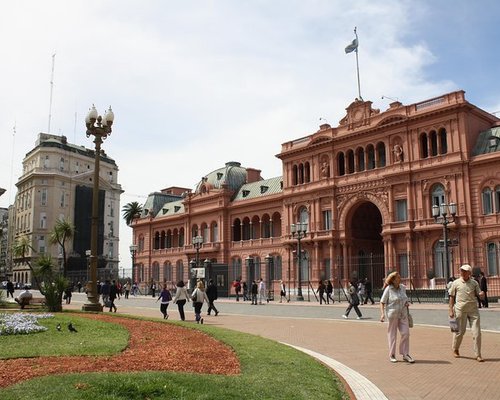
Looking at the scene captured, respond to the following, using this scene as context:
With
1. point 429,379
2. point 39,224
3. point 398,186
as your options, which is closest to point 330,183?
point 398,186

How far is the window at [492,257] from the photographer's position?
37453 mm

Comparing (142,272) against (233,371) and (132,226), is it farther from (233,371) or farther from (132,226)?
(233,371)

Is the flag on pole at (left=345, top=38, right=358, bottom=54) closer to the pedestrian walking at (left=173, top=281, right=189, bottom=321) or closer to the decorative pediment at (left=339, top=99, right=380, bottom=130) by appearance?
the decorative pediment at (left=339, top=99, right=380, bottom=130)

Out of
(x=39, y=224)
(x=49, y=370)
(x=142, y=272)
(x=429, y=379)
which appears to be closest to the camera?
→ (x=49, y=370)

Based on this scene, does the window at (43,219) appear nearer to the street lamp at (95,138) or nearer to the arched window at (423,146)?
the arched window at (423,146)

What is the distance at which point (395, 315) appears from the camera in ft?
36.3

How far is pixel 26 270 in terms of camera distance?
314 feet

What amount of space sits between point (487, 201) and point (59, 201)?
7807cm

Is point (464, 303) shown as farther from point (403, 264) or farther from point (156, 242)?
point (156, 242)

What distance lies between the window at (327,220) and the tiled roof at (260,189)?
26.8 ft

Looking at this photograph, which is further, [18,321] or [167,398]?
[18,321]

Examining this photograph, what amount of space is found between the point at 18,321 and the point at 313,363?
967 cm

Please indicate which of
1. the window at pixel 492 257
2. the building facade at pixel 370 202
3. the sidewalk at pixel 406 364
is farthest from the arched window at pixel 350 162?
the sidewalk at pixel 406 364

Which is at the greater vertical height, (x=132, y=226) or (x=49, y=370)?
(x=132, y=226)
